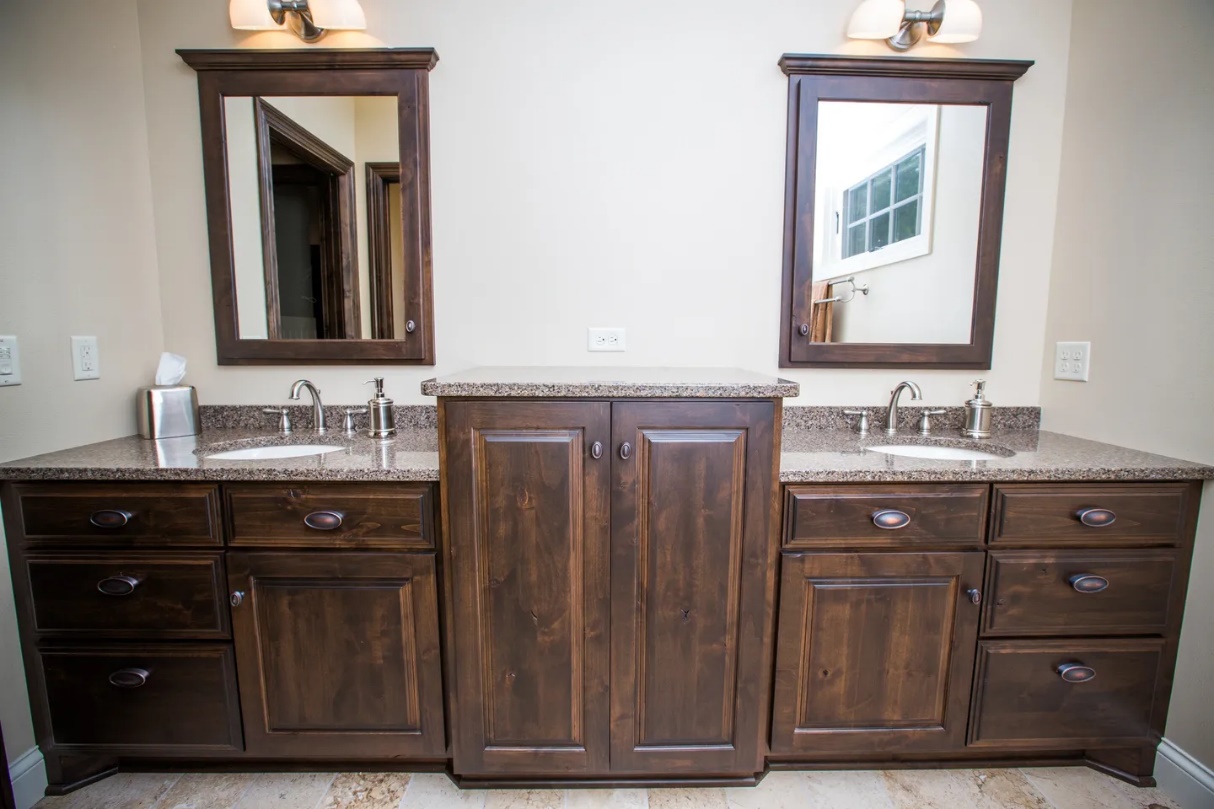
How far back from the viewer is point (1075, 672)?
4.33 feet

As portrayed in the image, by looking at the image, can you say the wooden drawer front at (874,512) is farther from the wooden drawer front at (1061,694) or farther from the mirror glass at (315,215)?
the mirror glass at (315,215)

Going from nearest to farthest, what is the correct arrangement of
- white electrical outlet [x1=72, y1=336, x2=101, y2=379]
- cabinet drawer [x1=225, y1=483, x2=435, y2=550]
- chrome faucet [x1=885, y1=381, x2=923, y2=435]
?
cabinet drawer [x1=225, y1=483, x2=435, y2=550], white electrical outlet [x1=72, y1=336, x2=101, y2=379], chrome faucet [x1=885, y1=381, x2=923, y2=435]

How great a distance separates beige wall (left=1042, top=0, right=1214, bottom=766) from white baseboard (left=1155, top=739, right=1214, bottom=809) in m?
0.03

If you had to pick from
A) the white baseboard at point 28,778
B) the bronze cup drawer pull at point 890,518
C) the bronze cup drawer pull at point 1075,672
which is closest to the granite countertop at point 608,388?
the bronze cup drawer pull at point 890,518

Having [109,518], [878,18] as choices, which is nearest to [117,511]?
[109,518]

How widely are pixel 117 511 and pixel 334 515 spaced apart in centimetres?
54

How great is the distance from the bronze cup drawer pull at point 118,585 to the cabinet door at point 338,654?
0.24m

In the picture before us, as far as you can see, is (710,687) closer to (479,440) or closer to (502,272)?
(479,440)

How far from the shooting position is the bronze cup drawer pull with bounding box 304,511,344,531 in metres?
1.24

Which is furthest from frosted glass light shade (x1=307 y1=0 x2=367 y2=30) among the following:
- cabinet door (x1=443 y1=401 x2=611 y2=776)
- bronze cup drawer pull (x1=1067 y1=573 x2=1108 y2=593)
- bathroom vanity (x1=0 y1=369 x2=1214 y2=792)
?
bronze cup drawer pull (x1=1067 y1=573 x2=1108 y2=593)

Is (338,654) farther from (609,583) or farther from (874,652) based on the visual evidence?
(874,652)

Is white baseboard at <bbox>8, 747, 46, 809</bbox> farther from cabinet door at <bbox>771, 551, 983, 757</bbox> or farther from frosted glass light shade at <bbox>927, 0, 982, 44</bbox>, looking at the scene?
frosted glass light shade at <bbox>927, 0, 982, 44</bbox>

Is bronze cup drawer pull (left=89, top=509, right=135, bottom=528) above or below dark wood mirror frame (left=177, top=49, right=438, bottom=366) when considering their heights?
below

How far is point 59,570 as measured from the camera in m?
1.26
